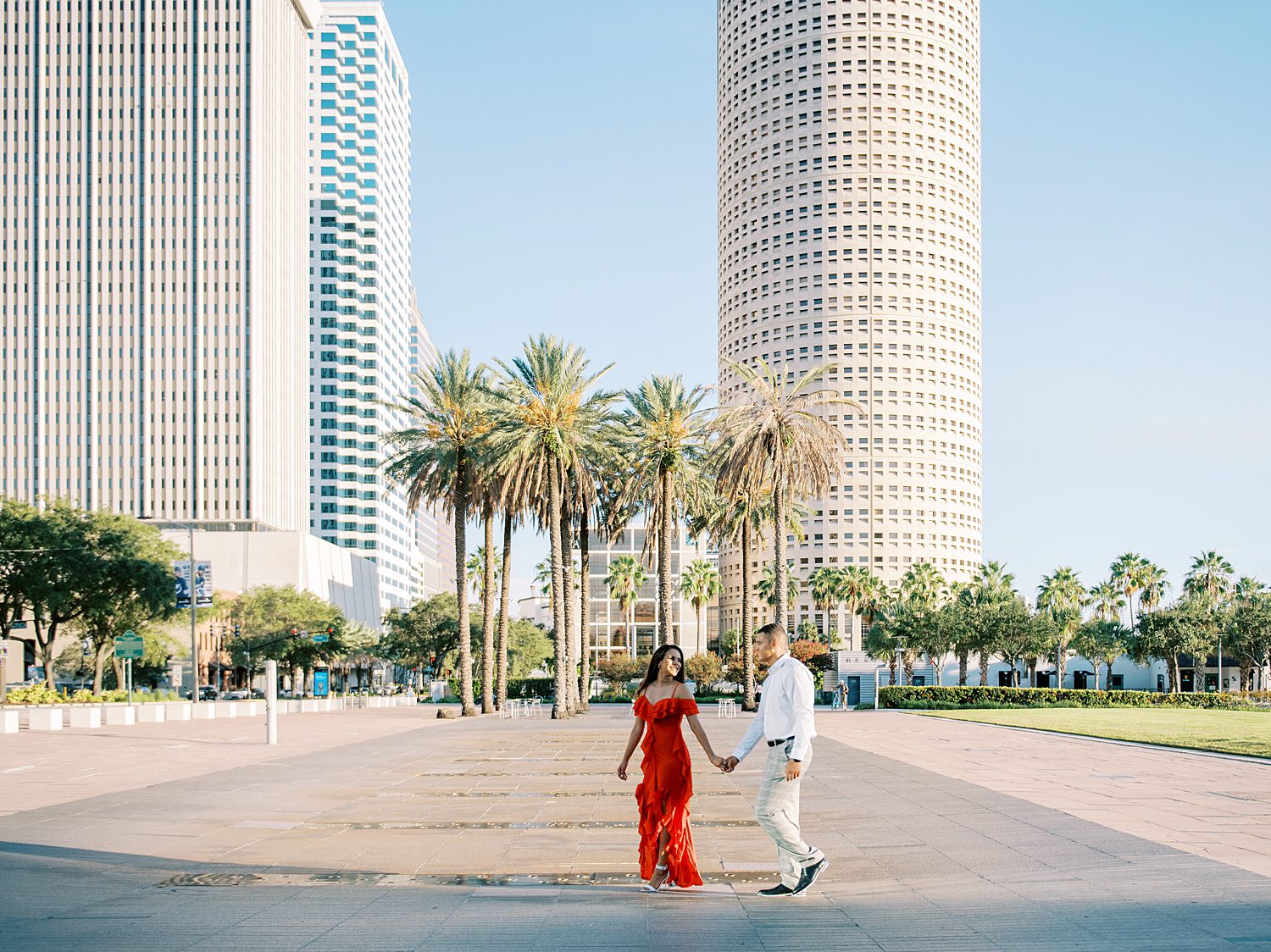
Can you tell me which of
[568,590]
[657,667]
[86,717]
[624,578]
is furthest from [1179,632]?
[657,667]

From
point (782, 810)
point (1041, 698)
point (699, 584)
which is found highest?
point (782, 810)

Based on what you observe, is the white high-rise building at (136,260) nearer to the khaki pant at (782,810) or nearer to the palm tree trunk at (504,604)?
the palm tree trunk at (504,604)

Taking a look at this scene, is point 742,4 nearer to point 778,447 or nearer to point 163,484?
point 163,484

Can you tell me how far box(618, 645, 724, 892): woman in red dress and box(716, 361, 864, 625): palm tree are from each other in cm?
3670

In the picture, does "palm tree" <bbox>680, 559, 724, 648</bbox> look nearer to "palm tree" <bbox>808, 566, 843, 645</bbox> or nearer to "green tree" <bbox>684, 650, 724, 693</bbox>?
"green tree" <bbox>684, 650, 724, 693</bbox>

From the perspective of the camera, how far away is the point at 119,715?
4544 cm

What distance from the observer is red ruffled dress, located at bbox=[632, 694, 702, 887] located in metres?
9.60

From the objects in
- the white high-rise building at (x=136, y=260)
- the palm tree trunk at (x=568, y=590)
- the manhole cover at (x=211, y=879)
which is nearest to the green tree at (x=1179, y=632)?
the palm tree trunk at (x=568, y=590)

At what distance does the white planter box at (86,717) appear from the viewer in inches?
1646

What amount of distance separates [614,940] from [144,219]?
136508mm

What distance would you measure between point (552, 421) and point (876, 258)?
370 feet

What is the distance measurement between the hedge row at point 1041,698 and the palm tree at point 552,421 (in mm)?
27356

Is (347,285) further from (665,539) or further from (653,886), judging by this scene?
(653,886)

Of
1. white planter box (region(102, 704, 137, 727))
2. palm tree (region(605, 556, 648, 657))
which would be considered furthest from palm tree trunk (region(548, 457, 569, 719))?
palm tree (region(605, 556, 648, 657))
